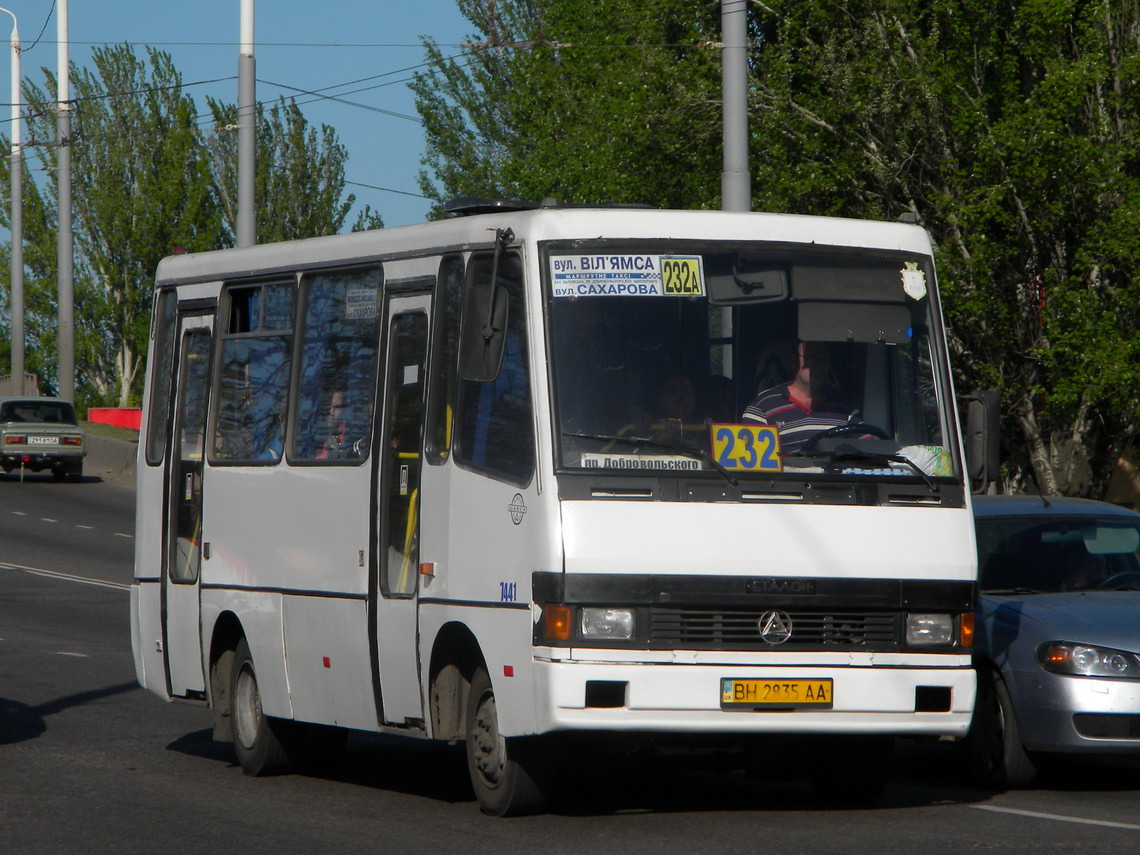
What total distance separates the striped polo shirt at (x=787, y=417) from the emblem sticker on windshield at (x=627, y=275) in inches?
21.8

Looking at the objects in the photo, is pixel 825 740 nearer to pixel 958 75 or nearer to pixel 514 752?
pixel 514 752

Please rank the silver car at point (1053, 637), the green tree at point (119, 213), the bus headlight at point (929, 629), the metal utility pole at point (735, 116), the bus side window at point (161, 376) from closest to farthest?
1. the bus headlight at point (929, 629)
2. the silver car at point (1053, 637)
3. the bus side window at point (161, 376)
4. the metal utility pole at point (735, 116)
5. the green tree at point (119, 213)

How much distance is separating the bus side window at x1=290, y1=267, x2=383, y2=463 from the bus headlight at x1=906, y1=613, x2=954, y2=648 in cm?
282

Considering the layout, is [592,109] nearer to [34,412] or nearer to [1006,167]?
[1006,167]

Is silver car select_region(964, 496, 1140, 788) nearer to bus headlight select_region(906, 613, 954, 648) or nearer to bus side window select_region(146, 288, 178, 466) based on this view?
bus headlight select_region(906, 613, 954, 648)

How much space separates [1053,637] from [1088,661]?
0.67 ft

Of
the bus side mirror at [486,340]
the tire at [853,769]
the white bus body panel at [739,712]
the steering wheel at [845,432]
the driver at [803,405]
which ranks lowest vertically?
the tire at [853,769]

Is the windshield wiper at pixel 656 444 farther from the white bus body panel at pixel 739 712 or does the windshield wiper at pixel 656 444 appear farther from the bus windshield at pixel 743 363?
the white bus body panel at pixel 739 712

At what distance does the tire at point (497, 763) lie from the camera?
8.49 metres

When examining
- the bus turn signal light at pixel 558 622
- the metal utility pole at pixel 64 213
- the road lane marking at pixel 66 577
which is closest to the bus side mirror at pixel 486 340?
the bus turn signal light at pixel 558 622

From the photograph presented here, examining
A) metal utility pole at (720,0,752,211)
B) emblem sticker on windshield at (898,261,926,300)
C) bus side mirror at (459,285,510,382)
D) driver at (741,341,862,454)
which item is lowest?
driver at (741,341,862,454)

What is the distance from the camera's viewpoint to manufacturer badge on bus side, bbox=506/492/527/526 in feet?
27.3

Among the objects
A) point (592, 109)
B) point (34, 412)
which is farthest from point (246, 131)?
point (34, 412)

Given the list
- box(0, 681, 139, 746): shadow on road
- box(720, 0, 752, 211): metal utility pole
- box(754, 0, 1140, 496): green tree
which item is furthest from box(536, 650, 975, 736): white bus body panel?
box(754, 0, 1140, 496): green tree
